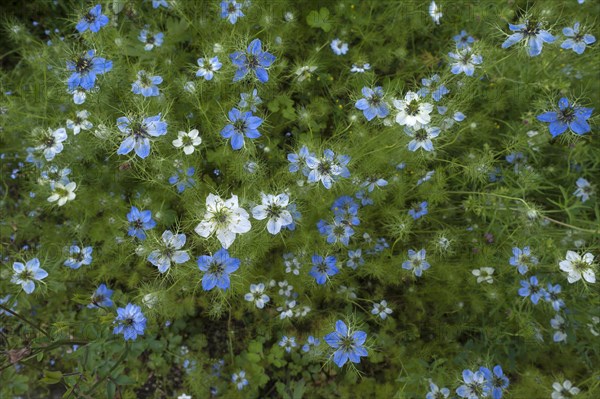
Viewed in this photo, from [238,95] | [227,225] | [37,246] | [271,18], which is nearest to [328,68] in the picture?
[271,18]

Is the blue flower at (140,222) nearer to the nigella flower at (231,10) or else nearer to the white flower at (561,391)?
the nigella flower at (231,10)

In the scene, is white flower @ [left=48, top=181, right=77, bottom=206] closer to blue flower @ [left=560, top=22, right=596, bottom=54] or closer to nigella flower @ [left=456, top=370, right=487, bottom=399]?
nigella flower @ [left=456, top=370, right=487, bottom=399]

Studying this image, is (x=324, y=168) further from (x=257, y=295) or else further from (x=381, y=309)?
(x=381, y=309)

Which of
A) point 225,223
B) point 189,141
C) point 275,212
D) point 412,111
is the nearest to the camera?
point 225,223

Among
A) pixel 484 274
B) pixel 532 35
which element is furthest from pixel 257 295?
pixel 532 35

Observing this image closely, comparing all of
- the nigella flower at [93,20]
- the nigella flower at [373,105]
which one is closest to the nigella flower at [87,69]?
the nigella flower at [93,20]

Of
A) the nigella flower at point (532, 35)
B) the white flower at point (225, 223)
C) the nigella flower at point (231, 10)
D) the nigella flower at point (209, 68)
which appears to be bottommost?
the white flower at point (225, 223)

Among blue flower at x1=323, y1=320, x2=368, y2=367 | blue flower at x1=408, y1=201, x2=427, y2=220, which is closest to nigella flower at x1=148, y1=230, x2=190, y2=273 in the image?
blue flower at x1=323, y1=320, x2=368, y2=367
